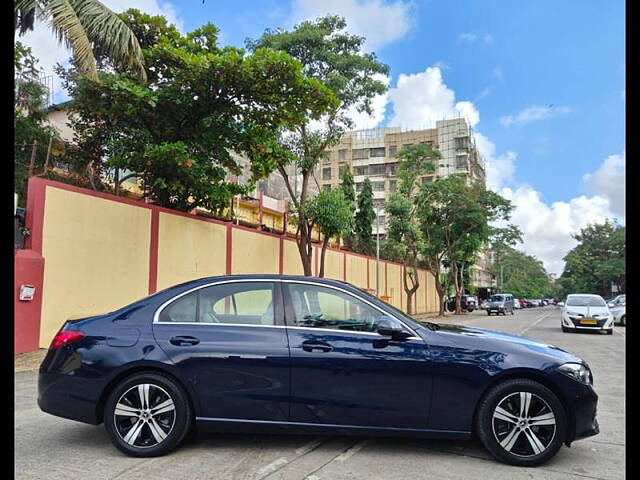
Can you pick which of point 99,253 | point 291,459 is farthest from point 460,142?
point 291,459

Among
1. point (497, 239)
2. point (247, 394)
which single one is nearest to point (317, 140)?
point (247, 394)

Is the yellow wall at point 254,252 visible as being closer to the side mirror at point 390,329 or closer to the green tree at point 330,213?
the green tree at point 330,213

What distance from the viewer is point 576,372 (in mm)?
4113

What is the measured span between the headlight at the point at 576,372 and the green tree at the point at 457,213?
25913 millimetres

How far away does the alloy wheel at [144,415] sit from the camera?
415cm

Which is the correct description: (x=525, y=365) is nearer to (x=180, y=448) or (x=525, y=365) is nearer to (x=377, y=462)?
(x=377, y=462)

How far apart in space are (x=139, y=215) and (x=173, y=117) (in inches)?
110

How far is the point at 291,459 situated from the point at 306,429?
0.26 m

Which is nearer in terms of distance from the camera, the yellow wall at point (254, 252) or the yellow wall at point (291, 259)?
the yellow wall at point (254, 252)

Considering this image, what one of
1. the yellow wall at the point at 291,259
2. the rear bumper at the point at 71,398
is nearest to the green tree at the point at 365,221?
the yellow wall at the point at 291,259

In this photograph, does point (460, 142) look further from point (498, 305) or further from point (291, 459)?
point (291, 459)

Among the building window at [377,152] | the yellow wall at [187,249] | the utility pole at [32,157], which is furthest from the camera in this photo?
the building window at [377,152]

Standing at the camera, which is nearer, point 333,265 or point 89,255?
point 89,255

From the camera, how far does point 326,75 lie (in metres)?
18.1
